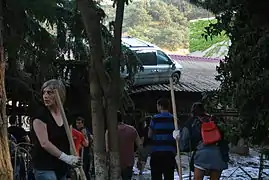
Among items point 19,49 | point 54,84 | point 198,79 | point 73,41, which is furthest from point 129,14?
point 54,84

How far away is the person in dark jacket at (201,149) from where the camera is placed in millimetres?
8141

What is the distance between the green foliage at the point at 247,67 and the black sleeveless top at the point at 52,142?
3.04 meters

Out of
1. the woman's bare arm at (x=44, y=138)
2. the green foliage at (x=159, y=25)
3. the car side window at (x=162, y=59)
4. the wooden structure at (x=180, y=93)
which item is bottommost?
the wooden structure at (x=180, y=93)

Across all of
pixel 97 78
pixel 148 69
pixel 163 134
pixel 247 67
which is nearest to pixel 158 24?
pixel 148 69

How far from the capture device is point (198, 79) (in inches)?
993

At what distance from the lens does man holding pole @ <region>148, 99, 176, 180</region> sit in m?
8.62

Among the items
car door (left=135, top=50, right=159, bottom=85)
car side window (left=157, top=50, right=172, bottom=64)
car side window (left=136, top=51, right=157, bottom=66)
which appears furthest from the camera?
car side window (left=157, top=50, right=172, bottom=64)

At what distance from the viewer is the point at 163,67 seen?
23344mm

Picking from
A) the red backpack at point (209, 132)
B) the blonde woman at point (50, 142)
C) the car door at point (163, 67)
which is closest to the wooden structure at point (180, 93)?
the car door at point (163, 67)

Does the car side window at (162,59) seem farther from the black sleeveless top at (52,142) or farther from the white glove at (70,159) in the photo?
the white glove at (70,159)

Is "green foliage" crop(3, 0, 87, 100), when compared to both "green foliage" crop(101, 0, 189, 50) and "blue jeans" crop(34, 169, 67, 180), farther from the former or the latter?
"green foliage" crop(101, 0, 189, 50)

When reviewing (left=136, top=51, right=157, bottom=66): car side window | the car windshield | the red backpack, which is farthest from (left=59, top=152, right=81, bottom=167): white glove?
the car windshield

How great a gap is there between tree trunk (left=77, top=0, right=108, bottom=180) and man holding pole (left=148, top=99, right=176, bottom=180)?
136 centimetres

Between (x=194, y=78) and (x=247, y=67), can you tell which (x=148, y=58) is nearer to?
(x=194, y=78)
